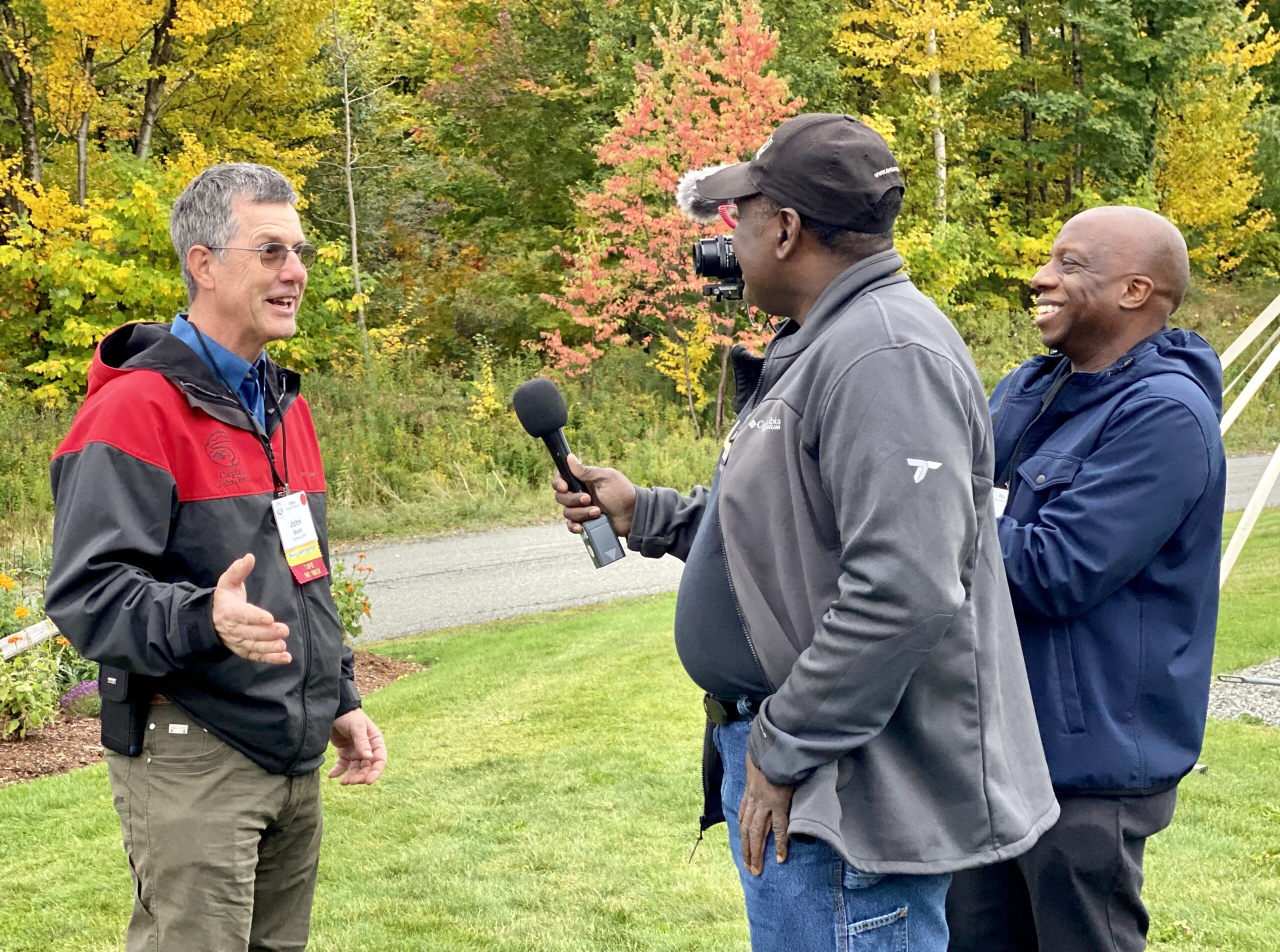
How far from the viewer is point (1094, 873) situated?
2662 mm

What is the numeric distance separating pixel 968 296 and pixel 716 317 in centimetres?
931

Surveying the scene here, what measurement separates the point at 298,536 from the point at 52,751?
480cm

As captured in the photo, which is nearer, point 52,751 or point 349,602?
point 52,751

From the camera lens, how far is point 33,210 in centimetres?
1617

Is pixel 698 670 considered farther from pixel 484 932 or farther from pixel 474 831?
pixel 474 831

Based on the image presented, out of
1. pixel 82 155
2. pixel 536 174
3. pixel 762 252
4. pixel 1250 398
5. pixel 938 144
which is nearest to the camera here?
pixel 762 252

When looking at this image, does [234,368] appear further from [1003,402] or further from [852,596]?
[1003,402]

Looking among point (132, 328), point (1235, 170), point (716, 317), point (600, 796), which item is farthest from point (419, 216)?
point (132, 328)

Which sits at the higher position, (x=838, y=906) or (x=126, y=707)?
(x=126, y=707)

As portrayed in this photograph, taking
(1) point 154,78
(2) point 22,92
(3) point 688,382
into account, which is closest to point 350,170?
(1) point 154,78

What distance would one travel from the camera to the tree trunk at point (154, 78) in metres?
18.1

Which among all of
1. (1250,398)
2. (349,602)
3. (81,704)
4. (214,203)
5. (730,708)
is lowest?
(349,602)

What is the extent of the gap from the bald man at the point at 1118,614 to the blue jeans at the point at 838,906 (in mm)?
561

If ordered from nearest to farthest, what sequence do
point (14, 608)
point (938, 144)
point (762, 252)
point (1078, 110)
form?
point (762, 252) < point (14, 608) < point (938, 144) < point (1078, 110)
